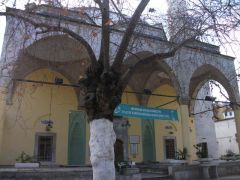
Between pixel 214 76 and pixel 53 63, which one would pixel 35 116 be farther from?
pixel 214 76

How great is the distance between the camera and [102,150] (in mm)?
4926

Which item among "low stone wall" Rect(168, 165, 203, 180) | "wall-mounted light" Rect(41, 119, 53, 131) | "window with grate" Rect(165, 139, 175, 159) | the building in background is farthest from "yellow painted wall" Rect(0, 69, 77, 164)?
the building in background

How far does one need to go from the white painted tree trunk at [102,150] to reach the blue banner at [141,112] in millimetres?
5629

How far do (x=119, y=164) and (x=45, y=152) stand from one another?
6.07 metres

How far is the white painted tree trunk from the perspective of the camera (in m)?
4.88

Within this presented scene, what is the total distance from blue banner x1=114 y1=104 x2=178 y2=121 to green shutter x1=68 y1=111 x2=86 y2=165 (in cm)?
562

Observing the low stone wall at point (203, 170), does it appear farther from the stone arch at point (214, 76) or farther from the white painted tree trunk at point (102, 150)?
the white painted tree trunk at point (102, 150)

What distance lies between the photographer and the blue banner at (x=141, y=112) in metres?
11.3

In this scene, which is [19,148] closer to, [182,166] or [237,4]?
[182,166]

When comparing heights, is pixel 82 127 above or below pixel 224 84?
below

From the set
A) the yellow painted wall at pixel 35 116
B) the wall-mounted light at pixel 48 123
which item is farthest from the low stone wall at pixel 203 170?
the wall-mounted light at pixel 48 123

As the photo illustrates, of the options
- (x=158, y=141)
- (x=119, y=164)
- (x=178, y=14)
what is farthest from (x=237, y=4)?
(x=158, y=141)

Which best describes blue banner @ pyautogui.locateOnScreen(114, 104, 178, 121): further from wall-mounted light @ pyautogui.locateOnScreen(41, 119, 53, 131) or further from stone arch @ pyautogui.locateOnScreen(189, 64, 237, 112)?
wall-mounted light @ pyautogui.locateOnScreen(41, 119, 53, 131)

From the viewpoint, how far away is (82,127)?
1666 centimetres
